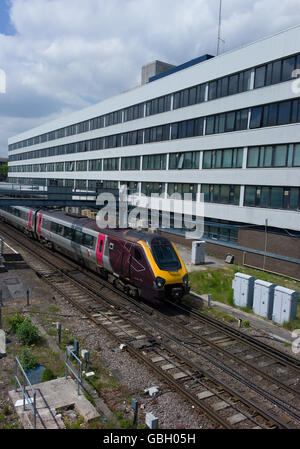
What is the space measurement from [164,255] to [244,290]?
4125 millimetres

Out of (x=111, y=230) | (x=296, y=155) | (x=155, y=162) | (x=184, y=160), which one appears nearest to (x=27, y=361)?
(x=111, y=230)

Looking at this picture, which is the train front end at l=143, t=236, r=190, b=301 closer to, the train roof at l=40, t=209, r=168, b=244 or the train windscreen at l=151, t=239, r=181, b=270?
the train windscreen at l=151, t=239, r=181, b=270

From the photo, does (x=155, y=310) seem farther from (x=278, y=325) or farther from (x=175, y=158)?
(x=175, y=158)

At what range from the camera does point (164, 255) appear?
596 inches

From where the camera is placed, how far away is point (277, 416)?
27.4 feet

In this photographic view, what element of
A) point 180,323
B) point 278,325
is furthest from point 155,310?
point 278,325

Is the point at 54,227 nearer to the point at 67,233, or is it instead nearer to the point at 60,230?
the point at 60,230

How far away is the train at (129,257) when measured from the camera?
1445cm

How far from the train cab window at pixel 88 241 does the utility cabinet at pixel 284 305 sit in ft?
31.9

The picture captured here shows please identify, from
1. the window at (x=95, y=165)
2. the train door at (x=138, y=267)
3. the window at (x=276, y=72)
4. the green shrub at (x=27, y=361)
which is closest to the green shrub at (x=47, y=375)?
the green shrub at (x=27, y=361)

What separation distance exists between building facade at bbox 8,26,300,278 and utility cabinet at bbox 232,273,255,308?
672cm

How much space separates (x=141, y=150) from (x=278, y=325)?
2568 centimetres

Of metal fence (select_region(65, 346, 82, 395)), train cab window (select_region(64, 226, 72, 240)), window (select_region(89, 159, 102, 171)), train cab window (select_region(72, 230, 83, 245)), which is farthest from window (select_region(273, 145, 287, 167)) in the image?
window (select_region(89, 159, 102, 171))

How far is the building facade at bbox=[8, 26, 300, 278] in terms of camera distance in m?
21.9
